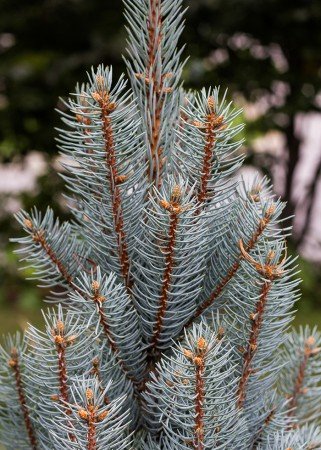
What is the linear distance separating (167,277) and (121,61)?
14.2ft

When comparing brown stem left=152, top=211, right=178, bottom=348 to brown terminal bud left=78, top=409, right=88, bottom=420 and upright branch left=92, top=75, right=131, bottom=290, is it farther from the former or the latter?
brown terminal bud left=78, top=409, right=88, bottom=420

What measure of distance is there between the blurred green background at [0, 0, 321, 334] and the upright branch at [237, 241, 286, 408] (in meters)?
3.38

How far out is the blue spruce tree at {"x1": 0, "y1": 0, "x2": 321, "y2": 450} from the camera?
48.8 inches

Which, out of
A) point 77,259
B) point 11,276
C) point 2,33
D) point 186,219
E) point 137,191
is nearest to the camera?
point 186,219

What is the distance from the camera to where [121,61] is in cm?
541

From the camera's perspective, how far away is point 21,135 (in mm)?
5863

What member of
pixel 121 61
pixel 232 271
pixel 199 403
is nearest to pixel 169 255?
pixel 232 271

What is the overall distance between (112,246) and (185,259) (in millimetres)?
167

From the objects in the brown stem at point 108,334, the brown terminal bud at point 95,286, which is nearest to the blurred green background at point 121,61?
the brown stem at point 108,334

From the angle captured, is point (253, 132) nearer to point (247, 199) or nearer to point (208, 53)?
point (208, 53)

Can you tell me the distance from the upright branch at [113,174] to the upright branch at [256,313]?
229 millimetres

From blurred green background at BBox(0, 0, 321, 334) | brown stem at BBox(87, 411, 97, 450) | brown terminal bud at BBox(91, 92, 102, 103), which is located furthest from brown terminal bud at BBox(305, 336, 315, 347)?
blurred green background at BBox(0, 0, 321, 334)

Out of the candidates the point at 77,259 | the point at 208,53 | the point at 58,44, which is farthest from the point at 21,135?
the point at 77,259

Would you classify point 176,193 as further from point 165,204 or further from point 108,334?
point 108,334
